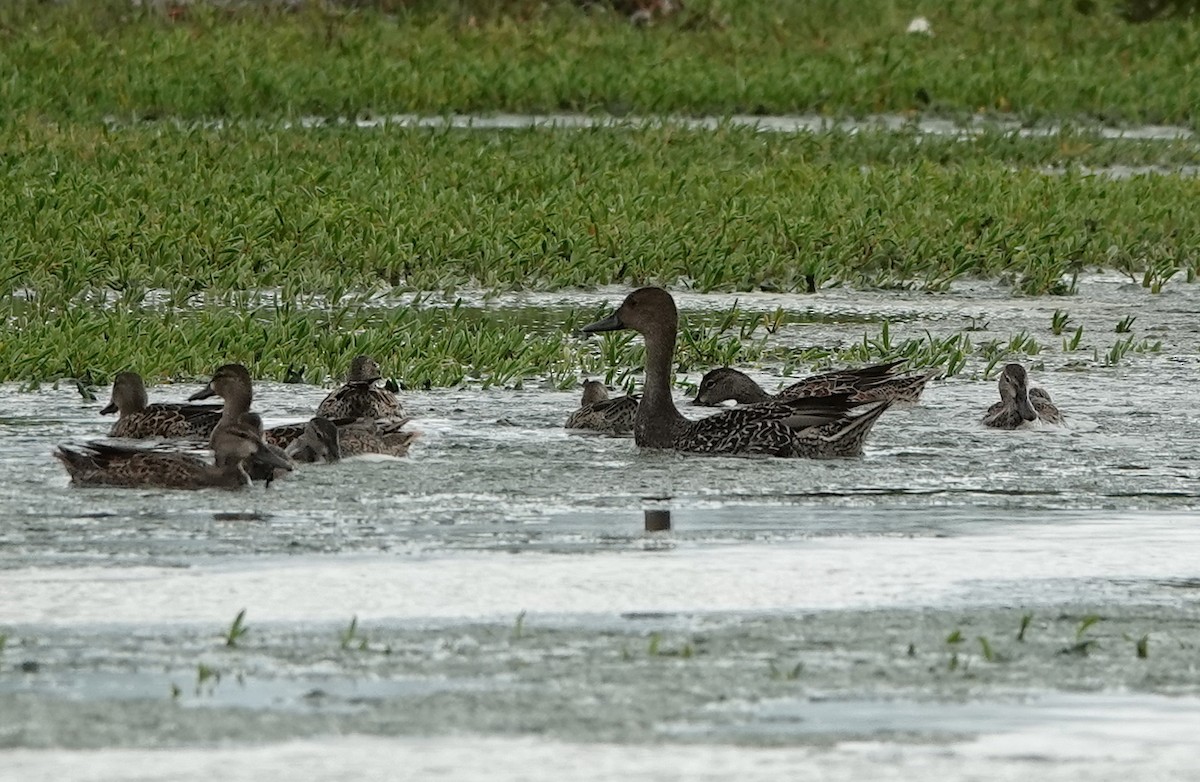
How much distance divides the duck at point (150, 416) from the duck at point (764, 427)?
5.51 ft

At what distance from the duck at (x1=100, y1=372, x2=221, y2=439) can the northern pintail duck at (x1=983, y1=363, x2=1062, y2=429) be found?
3056mm

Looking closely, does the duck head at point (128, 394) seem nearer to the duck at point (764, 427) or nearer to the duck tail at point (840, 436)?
the duck at point (764, 427)

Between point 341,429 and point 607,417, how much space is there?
1.24 metres

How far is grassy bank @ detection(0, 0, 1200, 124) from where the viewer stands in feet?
78.6

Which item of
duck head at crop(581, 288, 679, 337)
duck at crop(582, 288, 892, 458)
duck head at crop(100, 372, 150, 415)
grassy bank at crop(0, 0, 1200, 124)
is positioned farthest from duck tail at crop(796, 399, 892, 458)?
grassy bank at crop(0, 0, 1200, 124)

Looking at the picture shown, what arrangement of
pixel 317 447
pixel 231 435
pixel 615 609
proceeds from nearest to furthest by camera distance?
pixel 615 609 → pixel 231 435 → pixel 317 447

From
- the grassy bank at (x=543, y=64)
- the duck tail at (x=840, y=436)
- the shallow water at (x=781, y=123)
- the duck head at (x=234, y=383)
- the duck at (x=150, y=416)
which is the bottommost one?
the duck tail at (x=840, y=436)

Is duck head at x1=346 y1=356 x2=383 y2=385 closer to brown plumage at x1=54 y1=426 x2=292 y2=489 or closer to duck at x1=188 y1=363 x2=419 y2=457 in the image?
duck at x1=188 y1=363 x2=419 y2=457

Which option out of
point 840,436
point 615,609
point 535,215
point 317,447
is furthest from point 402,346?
point 615,609

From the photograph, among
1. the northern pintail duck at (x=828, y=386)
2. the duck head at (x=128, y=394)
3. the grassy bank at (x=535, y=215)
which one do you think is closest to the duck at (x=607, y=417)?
the northern pintail duck at (x=828, y=386)

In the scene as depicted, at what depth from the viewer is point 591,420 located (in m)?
10.9

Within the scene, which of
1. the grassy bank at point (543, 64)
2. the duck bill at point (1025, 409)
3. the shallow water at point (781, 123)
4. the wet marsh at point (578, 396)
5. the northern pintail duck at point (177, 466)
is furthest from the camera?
the grassy bank at point (543, 64)

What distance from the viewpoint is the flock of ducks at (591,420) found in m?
9.31

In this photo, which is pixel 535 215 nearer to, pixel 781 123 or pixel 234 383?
pixel 234 383
